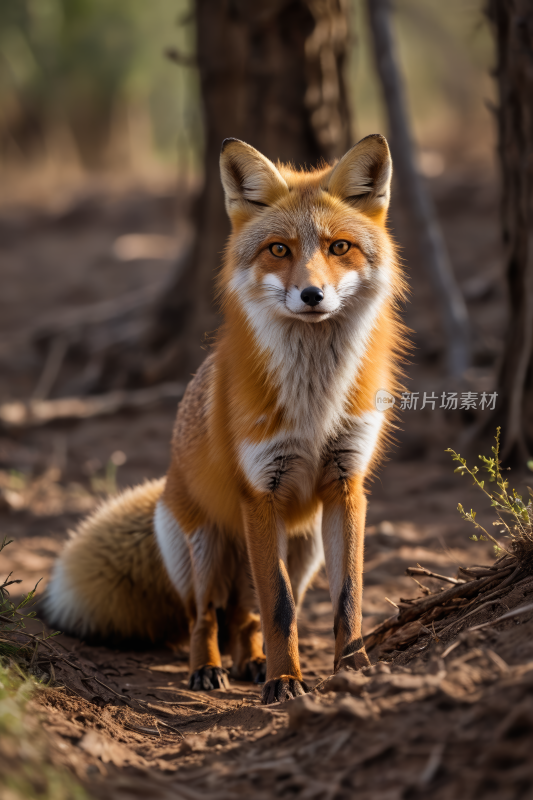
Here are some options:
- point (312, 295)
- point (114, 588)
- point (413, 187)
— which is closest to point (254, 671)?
point (114, 588)

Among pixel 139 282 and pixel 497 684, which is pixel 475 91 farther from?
pixel 497 684

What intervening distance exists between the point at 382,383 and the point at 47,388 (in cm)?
619

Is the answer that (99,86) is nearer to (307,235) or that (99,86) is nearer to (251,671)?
(307,235)

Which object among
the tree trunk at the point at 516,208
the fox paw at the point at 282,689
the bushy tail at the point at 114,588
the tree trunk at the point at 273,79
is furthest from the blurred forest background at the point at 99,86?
the fox paw at the point at 282,689

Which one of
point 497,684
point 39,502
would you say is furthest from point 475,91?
point 497,684

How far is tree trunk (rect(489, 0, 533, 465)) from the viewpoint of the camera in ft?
16.4

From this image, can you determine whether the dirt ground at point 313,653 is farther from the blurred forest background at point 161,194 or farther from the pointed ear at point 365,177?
the pointed ear at point 365,177

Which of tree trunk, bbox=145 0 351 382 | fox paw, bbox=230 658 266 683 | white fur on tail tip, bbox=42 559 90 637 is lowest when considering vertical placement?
fox paw, bbox=230 658 266 683

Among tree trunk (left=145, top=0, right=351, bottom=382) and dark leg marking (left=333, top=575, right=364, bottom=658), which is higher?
tree trunk (left=145, top=0, right=351, bottom=382)

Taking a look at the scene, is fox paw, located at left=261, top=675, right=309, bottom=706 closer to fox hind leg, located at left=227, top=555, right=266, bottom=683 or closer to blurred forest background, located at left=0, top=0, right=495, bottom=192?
fox hind leg, located at left=227, top=555, right=266, bottom=683

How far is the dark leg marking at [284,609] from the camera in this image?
121 inches

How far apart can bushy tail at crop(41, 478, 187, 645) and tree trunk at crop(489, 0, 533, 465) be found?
2875 millimetres

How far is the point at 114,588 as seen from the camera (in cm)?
398

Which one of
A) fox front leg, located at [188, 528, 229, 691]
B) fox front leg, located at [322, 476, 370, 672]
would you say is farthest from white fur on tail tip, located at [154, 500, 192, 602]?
fox front leg, located at [322, 476, 370, 672]
